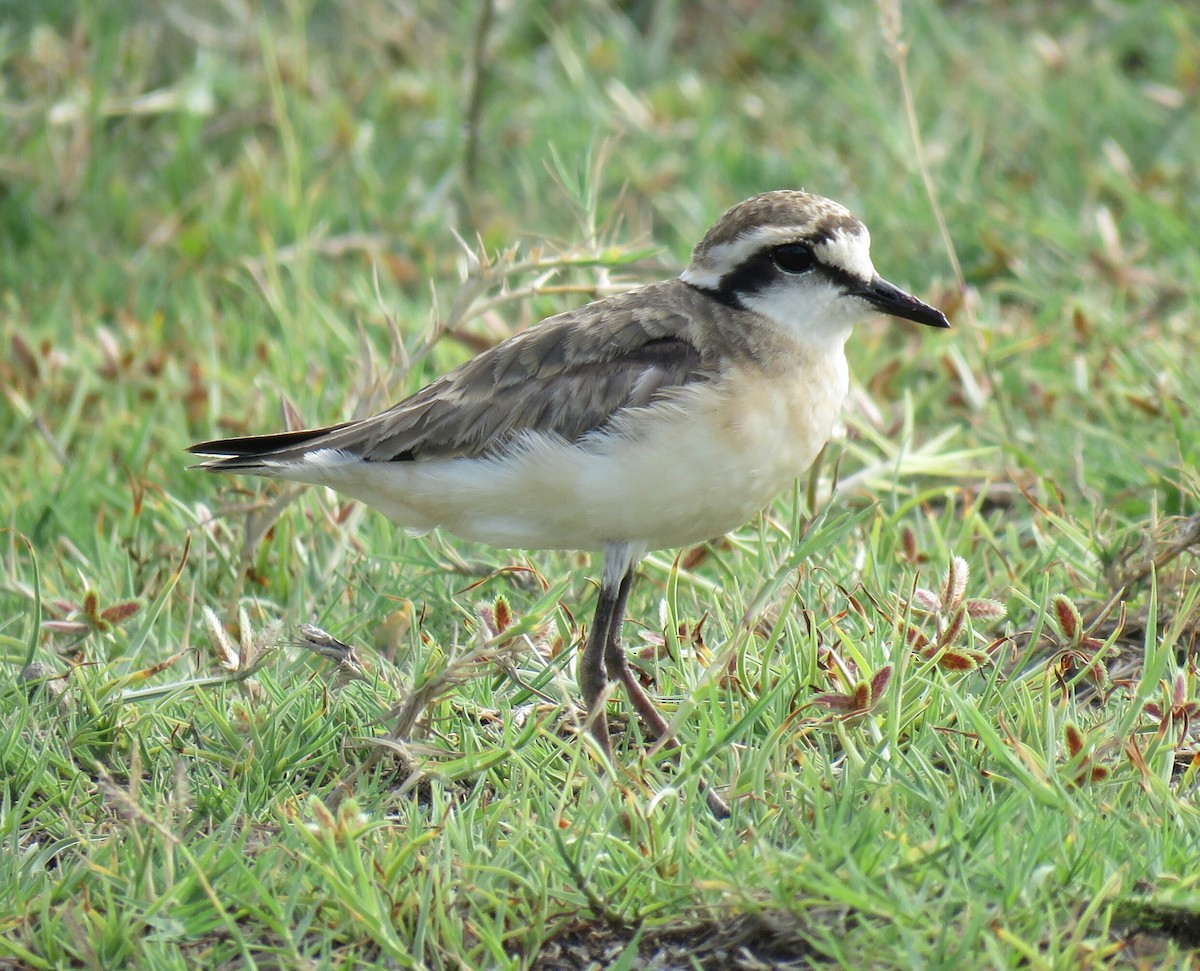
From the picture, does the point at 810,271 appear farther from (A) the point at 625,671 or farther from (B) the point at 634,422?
(A) the point at 625,671

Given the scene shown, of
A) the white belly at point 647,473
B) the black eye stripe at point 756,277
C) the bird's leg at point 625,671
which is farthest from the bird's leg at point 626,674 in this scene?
the black eye stripe at point 756,277

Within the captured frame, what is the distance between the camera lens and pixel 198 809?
3.81 meters

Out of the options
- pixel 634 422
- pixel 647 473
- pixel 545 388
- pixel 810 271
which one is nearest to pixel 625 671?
pixel 647 473

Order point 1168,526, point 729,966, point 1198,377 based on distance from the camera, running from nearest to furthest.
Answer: point 729,966 → point 1168,526 → point 1198,377

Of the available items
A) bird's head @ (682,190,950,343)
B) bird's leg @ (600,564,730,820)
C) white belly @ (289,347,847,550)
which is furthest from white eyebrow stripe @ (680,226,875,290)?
bird's leg @ (600,564,730,820)

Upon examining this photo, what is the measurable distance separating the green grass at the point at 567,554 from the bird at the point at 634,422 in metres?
0.27

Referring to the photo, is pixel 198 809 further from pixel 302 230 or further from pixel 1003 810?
pixel 302 230

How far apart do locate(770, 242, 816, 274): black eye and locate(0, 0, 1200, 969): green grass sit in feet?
1.85

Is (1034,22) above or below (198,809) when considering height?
above

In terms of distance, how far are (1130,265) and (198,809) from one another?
15.2ft

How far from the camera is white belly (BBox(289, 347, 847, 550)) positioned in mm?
4047

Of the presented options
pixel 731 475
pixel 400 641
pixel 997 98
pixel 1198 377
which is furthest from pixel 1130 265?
pixel 400 641

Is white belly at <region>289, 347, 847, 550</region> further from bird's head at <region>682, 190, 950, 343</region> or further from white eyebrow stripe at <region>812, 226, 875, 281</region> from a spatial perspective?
white eyebrow stripe at <region>812, 226, 875, 281</region>

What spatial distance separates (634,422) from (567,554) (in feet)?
3.94
